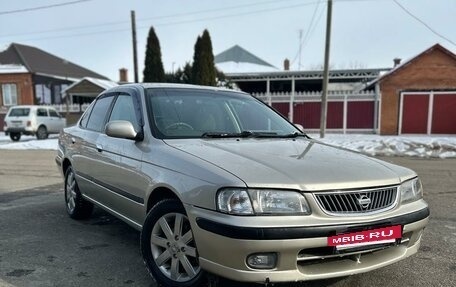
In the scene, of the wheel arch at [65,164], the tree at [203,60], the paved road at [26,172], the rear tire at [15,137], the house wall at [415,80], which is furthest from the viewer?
the tree at [203,60]

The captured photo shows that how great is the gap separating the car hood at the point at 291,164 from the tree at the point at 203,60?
1936 centimetres

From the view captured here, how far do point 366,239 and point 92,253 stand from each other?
8.79 feet

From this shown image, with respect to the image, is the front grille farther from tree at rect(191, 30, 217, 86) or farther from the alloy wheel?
tree at rect(191, 30, 217, 86)

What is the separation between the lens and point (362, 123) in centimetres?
2308

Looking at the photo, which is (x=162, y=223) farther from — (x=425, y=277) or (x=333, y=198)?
(x=425, y=277)

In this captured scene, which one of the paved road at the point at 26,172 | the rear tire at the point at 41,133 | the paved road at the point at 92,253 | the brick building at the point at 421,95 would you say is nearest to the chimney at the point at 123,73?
the rear tire at the point at 41,133

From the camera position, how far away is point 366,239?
284cm

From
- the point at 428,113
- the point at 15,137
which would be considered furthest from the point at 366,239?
the point at 15,137

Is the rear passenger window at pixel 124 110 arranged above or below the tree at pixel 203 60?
below

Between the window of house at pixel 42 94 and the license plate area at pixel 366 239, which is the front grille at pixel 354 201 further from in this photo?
the window of house at pixel 42 94

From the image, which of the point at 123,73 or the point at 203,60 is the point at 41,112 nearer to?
the point at 203,60

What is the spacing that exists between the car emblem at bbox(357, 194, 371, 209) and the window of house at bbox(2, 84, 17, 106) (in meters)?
35.0

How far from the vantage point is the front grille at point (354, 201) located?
2.77 meters

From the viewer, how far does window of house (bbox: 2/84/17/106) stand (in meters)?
33.0
